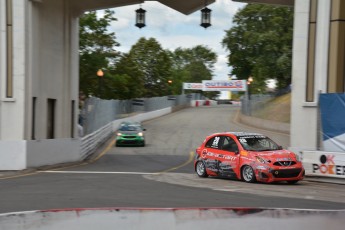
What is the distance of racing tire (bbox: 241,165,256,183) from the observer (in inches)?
631

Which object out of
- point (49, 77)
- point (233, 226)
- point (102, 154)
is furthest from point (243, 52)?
point (233, 226)

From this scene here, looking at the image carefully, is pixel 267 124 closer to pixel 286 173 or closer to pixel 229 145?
pixel 229 145

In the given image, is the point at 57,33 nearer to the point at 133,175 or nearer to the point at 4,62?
the point at 4,62

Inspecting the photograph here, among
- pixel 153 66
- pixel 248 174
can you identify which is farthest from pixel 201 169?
pixel 153 66

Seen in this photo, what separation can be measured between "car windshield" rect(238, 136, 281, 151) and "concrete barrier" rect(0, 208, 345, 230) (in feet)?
30.8

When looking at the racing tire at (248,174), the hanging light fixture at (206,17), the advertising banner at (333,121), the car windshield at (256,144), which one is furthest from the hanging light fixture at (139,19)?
the racing tire at (248,174)

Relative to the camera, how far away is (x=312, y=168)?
17.1 meters

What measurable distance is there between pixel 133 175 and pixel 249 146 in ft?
14.3

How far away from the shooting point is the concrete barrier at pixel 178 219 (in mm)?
7004

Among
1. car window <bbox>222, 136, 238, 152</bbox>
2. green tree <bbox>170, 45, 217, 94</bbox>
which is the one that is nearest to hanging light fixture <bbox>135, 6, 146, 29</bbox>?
car window <bbox>222, 136, 238, 152</bbox>

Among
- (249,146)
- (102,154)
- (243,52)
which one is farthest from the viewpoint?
(243,52)

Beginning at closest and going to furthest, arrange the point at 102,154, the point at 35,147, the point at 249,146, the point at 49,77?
→ 1. the point at 249,146
2. the point at 35,147
3. the point at 49,77
4. the point at 102,154

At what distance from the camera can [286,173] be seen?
15695 mm

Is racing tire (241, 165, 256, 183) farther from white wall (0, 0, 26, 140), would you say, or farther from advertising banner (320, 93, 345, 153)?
white wall (0, 0, 26, 140)
